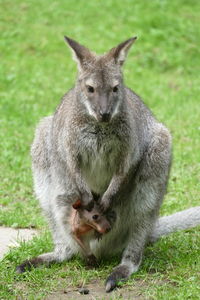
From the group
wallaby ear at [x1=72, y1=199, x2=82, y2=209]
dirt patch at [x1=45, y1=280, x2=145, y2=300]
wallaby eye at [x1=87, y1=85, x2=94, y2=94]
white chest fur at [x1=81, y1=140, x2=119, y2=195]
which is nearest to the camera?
dirt patch at [x1=45, y1=280, x2=145, y2=300]

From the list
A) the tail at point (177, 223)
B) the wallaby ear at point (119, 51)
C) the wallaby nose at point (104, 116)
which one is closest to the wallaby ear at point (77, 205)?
the wallaby nose at point (104, 116)

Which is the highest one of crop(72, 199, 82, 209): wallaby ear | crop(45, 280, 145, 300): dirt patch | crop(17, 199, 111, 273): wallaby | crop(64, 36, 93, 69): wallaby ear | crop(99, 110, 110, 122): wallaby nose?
crop(64, 36, 93, 69): wallaby ear

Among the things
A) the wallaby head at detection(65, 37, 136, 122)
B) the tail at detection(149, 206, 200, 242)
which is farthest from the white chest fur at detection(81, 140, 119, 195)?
the tail at detection(149, 206, 200, 242)

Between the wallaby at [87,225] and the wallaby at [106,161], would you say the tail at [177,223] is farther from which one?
the wallaby at [87,225]

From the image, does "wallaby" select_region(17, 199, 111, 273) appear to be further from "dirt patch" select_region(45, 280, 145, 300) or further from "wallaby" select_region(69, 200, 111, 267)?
"dirt patch" select_region(45, 280, 145, 300)

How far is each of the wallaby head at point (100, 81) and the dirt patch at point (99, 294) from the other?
1259 mm

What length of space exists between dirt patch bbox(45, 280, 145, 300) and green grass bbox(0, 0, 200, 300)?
66mm

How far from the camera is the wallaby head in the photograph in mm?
5035

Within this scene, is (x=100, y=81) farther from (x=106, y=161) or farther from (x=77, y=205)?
(x=77, y=205)

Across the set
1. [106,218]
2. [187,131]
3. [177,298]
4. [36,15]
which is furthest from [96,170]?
[36,15]

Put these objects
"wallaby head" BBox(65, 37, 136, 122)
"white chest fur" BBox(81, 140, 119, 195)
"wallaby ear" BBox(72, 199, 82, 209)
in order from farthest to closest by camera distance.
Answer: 1. "wallaby ear" BBox(72, 199, 82, 209)
2. "white chest fur" BBox(81, 140, 119, 195)
3. "wallaby head" BBox(65, 37, 136, 122)

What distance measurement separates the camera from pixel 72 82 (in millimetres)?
11289

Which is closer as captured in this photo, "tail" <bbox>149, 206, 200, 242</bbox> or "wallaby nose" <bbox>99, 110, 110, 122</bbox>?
"wallaby nose" <bbox>99, 110, 110, 122</bbox>

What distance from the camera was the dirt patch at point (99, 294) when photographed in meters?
4.90
